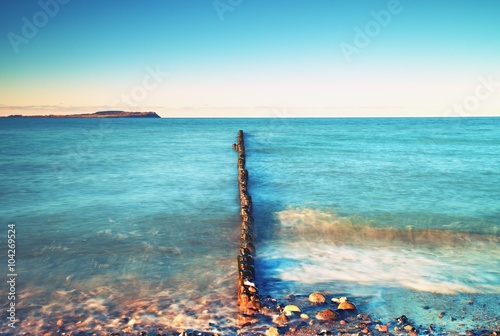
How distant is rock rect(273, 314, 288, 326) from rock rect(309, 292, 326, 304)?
75cm

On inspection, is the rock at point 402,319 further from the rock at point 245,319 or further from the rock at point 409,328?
the rock at point 245,319

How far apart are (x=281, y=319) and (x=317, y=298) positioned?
925mm

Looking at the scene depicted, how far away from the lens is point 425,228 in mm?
10945

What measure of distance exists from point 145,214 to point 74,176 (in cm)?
935

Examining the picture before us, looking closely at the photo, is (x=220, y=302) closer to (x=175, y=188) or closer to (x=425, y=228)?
(x=425, y=228)

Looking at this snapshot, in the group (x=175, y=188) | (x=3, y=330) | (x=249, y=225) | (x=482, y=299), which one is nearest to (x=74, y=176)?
(x=175, y=188)

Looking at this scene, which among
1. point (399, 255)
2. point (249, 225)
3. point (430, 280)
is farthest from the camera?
point (249, 225)

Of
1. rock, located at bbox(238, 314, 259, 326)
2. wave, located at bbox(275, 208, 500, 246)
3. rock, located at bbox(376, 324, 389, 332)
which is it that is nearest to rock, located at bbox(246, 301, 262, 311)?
rock, located at bbox(238, 314, 259, 326)

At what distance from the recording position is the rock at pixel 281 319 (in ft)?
18.6

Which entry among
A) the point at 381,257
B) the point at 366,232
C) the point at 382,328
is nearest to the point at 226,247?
the point at 381,257

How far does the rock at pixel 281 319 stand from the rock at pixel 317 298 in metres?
0.75

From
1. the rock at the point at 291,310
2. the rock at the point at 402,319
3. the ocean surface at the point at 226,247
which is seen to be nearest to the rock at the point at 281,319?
the rock at the point at 291,310

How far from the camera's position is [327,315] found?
578 centimetres

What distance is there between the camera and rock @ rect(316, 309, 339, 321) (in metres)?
5.75
